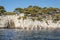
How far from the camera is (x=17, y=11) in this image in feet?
538

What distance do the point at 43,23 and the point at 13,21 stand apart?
1584 cm

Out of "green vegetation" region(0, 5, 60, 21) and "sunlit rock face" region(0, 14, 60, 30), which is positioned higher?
"green vegetation" region(0, 5, 60, 21)

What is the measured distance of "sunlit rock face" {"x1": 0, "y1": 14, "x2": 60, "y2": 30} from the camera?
129750 mm

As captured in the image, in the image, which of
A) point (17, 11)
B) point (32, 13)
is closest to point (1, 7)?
point (17, 11)

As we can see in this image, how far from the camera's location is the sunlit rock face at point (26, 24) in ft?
426

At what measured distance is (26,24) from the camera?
13088 centimetres

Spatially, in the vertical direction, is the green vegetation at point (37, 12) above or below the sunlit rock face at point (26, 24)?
above

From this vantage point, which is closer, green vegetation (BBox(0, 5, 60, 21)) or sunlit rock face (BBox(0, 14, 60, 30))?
sunlit rock face (BBox(0, 14, 60, 30))

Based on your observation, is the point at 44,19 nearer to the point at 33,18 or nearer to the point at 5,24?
the point at 33,18

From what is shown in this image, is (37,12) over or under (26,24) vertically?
over

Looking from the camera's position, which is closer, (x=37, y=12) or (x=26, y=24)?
(x=26, y=24)

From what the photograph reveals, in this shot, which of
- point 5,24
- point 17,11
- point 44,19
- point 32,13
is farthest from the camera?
point 17,11

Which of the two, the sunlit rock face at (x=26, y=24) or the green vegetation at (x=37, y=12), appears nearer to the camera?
the sunlit rock face at (x=26, y=24)

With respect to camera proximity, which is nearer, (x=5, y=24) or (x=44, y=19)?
(x=5, y=24)
